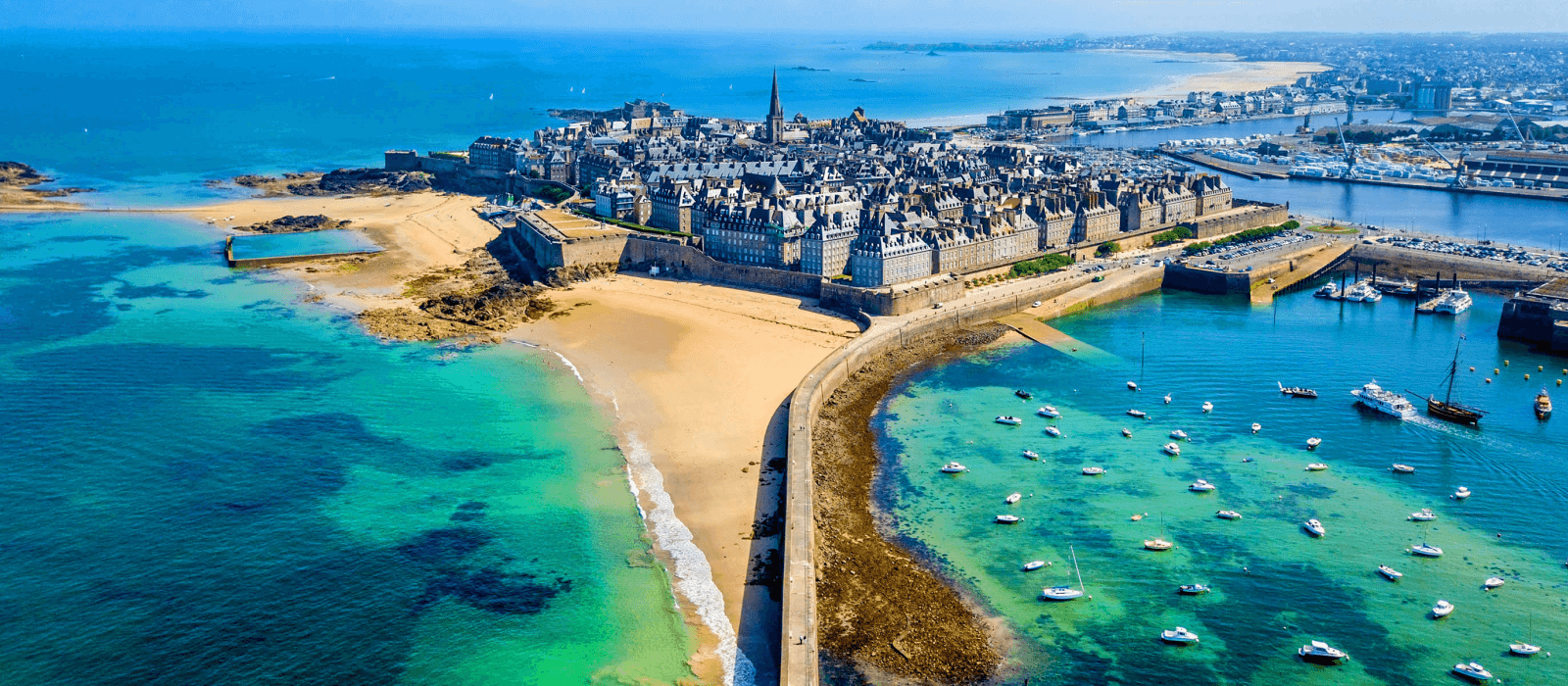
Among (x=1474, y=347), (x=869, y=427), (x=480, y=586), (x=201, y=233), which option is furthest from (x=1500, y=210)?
(x=201, y=233)

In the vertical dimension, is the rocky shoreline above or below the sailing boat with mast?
below

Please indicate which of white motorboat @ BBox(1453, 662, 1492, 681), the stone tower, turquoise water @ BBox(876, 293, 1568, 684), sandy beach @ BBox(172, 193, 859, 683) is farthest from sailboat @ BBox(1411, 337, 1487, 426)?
the stone tower

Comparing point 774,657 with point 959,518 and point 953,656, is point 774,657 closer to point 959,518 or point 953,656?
point 953,656

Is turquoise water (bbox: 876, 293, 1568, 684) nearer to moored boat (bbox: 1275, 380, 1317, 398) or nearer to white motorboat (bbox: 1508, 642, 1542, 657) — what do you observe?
white motorboat (bbox: 1508, 642, 1542, 657)

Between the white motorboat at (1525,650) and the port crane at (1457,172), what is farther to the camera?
the port crane at (1457,172)

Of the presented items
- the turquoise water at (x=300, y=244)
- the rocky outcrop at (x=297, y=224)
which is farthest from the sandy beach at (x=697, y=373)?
the rocky outcrop at (x=297, y=224)

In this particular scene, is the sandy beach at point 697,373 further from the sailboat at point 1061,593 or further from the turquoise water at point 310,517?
the sailboat at point 1061,593

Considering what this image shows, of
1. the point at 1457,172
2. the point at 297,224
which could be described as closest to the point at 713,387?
the point at 297,224

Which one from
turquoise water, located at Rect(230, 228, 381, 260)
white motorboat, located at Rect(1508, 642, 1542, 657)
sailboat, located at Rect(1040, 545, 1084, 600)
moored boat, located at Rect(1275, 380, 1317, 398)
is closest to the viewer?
white motorboat, located at Rect(1508, 642, 1542, 657)
